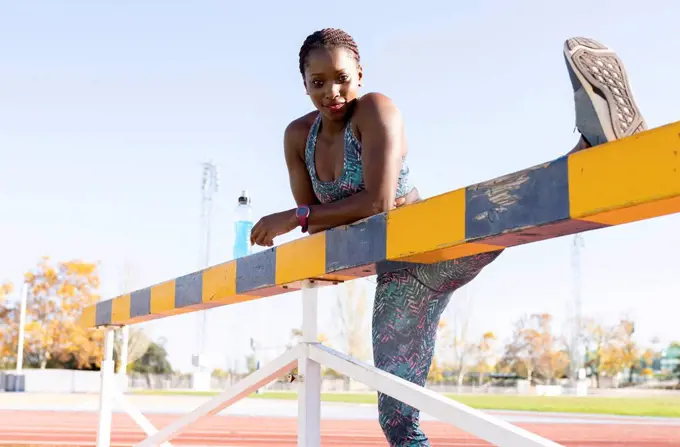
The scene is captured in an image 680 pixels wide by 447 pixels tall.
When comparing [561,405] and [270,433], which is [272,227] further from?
[561,405]

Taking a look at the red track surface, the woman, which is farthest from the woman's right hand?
the red track surface

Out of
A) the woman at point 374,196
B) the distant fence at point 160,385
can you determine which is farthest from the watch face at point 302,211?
the distant fence at point 160,385

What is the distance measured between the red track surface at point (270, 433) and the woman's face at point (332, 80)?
454 centimetres

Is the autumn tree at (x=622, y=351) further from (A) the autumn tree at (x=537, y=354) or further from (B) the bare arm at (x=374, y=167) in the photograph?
(B) the bare arm at (x=374, y=167)

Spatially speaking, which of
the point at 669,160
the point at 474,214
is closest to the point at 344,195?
the point at 474,214

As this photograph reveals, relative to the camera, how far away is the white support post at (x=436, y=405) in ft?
3.74

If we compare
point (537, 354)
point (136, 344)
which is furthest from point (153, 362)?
point (537, 354)

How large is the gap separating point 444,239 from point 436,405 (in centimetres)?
30

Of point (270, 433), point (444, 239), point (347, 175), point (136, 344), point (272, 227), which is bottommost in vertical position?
point (270, 433)

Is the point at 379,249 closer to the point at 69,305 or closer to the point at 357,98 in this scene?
the point at 357,98

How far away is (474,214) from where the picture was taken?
44.4 inches

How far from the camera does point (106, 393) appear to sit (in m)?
3.34

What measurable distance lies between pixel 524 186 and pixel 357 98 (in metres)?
0.86

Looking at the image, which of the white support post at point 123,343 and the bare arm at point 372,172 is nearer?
the bare arm at point 372,172
